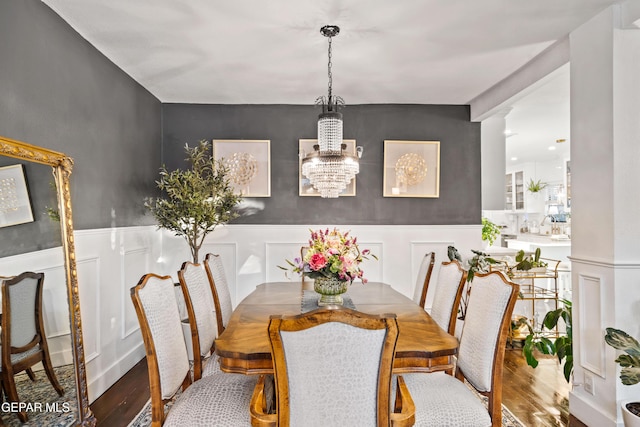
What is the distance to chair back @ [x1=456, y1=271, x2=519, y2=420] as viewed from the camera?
5.87ft

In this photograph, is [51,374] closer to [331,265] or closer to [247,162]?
[331,265]

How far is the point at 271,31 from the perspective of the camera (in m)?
2.68

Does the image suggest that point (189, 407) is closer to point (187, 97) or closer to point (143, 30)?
point (143, 30)

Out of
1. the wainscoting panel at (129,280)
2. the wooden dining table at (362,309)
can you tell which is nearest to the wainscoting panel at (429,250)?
the wooden dining table at (362,309)

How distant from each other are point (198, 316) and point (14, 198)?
1111 mm

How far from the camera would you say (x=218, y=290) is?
283 centimetres

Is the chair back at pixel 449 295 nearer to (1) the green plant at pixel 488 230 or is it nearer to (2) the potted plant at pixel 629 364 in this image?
(2) the potted plant at pixel 629 364

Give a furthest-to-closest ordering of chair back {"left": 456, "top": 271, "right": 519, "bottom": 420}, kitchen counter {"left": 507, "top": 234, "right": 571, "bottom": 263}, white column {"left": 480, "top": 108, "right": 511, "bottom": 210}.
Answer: kitchen counter {"left": 507, "top": 234, "right": 571, "bottom": 263}
white column {"left": 480, "top": 108, "right": 511, "bottom": 210}
chair back {"left": 456, "top": 271, "right": 519, "bottom": 420}

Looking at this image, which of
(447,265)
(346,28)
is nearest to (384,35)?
(346,28)

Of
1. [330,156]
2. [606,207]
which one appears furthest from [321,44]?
[606,207]

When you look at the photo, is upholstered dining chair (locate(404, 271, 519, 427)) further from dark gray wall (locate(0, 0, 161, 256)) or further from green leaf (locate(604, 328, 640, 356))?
dark gray wall (locate(0, 0, 161, 256))

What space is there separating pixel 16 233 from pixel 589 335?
11.1 ft

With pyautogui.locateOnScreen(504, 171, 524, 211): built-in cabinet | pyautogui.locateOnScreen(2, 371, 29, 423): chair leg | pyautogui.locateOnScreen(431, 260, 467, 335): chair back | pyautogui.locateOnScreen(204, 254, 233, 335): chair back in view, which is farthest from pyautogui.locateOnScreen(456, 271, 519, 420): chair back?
pyautogui.locateOnScreen(504, 171, 524, 211): built-in cabinet

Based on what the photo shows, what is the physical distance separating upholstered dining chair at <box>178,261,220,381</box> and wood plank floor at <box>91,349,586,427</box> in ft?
2.52
